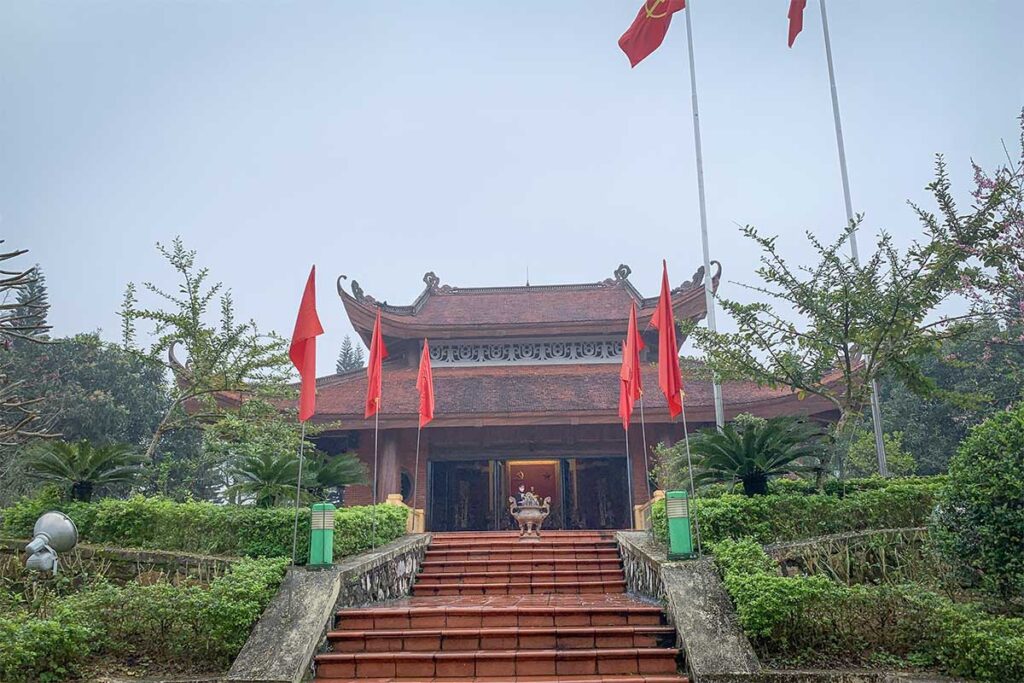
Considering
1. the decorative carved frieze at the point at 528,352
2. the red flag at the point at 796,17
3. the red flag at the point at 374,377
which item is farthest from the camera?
the decorative carved frieze at the point at 528,352

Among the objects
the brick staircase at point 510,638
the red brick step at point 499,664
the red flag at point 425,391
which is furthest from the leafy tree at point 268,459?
the red brick step at point 499,664

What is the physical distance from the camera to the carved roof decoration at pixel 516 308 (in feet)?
57.5

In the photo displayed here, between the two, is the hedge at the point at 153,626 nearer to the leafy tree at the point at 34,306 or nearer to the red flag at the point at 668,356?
the leafy tree at the point at 34,306

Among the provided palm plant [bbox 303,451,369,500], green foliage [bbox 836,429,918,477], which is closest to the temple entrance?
green foliage [bbox 836,429,918,477]

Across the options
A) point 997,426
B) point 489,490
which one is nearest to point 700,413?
point 489,490

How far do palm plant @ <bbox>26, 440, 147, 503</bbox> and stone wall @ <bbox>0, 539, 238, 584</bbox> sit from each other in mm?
1226

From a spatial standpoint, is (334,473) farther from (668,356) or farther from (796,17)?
(796,17)

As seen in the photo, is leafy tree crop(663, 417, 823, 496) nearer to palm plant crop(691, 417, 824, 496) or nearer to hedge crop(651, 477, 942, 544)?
palm plant crop(691, 417, 824, 496)

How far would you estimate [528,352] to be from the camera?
18.1 metres

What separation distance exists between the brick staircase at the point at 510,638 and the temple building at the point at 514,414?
674 centimetres

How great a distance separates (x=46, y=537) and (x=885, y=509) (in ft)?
26.3

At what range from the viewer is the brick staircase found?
555 cm

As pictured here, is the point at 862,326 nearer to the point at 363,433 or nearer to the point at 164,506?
the point at 164,506

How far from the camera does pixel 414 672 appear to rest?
5.58 metres
